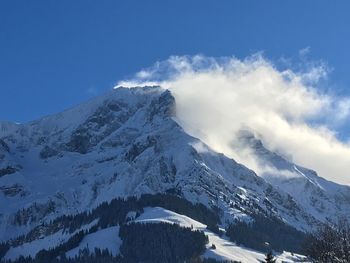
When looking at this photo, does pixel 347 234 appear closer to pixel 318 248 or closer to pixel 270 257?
pixel 318 248

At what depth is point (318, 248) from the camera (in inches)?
2881

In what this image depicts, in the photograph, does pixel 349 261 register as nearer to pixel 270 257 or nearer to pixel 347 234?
pixel 347 234

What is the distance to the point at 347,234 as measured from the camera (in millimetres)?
74250

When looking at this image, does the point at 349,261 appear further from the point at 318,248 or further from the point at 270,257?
the point at 270,257

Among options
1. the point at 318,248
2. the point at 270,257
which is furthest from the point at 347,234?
the point at 270,257

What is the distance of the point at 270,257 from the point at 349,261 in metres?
11.0

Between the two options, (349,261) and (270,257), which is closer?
(349,261)

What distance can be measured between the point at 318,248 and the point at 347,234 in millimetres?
3284

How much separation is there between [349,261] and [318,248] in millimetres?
5151

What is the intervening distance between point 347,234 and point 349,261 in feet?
20.3

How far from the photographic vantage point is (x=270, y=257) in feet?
255

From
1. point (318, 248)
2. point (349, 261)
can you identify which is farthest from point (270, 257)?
point (349, 261)

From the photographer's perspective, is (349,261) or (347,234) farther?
(347,234)

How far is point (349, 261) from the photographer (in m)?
68.4
